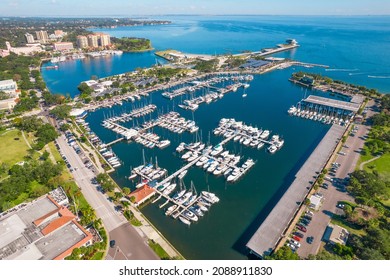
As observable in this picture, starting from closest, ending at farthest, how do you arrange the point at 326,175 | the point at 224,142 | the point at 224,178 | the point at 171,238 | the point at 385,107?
the point at 171,238 → the point at 326,175 → the point at 224,178 → the point at 224,142 → the point at 385,107

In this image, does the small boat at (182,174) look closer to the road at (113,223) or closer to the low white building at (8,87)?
the road at (113,223)

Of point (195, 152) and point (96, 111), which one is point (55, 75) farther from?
point (195, 152)

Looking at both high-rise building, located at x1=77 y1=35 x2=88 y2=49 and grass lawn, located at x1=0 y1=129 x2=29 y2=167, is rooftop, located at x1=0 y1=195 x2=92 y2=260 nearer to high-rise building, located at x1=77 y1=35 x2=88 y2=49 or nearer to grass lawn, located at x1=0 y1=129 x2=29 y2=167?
grass lawn, located at x1=0 y1=129 x2=29 y2=167

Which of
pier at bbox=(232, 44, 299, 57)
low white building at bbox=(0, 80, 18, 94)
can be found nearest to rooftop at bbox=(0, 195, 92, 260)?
low white building at bbox=(0, 80, 18, 94)

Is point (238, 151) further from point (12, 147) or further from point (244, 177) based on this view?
point (12, 147)

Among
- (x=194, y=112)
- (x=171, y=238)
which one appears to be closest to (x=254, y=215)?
(x=171, y=238)

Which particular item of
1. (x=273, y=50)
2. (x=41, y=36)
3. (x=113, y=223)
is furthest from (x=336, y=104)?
(x=41, y=36)

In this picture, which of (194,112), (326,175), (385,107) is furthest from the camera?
(194,112)
